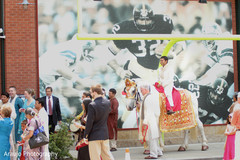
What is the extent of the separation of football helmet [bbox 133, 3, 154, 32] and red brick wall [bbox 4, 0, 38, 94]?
3572 mm

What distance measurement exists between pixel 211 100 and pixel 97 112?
844 cm

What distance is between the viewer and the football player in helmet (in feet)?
56.2

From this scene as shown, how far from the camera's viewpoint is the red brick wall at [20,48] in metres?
16.2

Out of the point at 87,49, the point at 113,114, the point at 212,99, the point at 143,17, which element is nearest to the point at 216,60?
the point at 212,99

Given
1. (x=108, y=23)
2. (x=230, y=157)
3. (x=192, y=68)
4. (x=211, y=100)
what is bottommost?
(x=230, y=157)

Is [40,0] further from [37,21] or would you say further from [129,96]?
[129,96]

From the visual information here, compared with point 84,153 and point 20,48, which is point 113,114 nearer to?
point 20,48

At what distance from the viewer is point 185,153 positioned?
1488cm

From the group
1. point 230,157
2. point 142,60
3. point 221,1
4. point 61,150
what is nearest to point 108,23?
point 142,60

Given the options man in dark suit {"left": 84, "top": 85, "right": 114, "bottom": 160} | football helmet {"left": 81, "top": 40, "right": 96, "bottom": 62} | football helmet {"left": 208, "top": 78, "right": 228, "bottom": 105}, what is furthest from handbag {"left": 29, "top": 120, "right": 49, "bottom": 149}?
football helmet {"left": 208, "top": 78, "right": 228, "bottom": 105}

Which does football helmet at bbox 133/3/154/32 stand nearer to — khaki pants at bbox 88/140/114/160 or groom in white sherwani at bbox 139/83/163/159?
groom in white sherwani at bbox 139/83/163/159

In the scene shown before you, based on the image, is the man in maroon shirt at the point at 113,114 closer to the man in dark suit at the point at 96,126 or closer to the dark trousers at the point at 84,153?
the dark trousers at the point at 84,153

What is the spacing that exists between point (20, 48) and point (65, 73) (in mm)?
1671

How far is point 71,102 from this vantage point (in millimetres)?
16625
